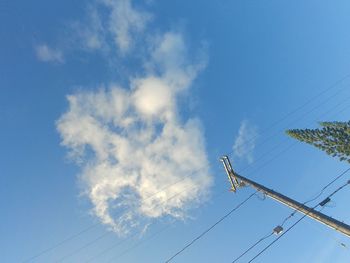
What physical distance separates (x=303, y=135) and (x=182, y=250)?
28.3m

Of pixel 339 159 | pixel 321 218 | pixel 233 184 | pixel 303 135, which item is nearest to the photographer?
pixel 321 218

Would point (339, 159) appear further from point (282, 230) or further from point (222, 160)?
point (282, 230)

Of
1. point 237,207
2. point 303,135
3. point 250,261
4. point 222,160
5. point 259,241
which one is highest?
point 303,135

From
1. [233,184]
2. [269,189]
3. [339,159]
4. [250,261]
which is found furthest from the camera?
[339,159]

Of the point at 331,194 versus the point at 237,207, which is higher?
the point at 237,207

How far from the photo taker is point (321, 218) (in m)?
13.1

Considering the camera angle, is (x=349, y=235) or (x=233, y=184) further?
(x=233, y=184)

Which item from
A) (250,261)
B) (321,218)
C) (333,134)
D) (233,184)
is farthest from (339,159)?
(250,261)

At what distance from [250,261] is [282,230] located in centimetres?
265

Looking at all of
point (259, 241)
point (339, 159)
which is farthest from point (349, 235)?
point (339, 159)

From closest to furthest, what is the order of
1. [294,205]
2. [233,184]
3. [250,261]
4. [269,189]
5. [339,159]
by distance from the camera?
[250,261] → [294,205] → [269,189] → [233,184] → [339,159]

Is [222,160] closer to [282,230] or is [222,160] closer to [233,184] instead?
[233,184]

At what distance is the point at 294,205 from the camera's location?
14469mm

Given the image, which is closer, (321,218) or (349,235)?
(349,235)
